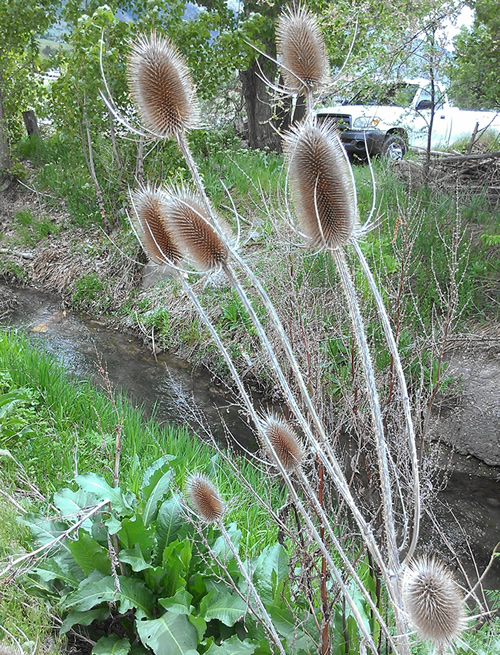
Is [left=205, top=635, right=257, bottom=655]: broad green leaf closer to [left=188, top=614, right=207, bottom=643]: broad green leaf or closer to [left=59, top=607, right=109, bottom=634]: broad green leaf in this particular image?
[left=188, top=614, right=207, bottom=643]: broad green leaf

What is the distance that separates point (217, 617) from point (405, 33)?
6357mm

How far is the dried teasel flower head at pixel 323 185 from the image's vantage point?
1.11 metres

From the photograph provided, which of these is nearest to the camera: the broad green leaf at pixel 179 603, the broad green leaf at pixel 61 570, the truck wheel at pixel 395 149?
the broad green leaf at pixel 179 603

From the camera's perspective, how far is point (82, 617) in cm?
226

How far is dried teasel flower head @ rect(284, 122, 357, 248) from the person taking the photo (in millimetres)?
1108

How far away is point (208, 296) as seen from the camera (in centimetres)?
730

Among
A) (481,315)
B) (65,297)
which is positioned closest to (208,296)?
(65,297)

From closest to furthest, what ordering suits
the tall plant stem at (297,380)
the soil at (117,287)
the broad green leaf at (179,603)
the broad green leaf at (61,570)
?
the tall plant stem at (297,380), the broad green leaf at (179,603), the broad green leaf at (61,570), the soil at (117,287)

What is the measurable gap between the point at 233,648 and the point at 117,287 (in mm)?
6735

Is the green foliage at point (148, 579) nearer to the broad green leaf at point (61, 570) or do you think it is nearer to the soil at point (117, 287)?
the broad green leaf at point (61, 570)

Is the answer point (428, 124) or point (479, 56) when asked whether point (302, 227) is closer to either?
point (479, 56)

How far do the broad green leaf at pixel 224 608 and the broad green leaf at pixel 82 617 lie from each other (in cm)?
43

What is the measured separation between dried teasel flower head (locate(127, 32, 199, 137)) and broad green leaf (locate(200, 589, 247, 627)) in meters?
1.68

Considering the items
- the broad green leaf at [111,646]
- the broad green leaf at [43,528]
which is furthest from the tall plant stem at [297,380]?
the broad green leaf at [43,528]
